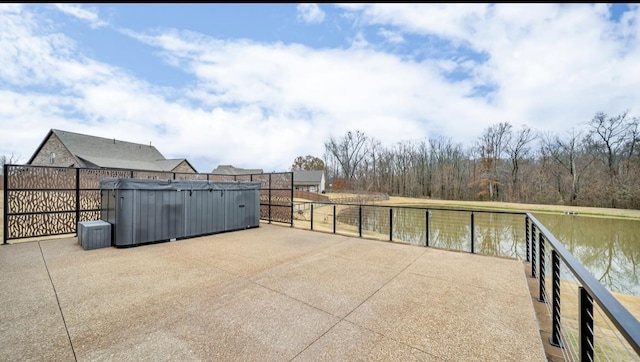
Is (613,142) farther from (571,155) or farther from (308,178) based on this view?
(308,178)

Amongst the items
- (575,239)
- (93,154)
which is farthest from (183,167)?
(575,239)

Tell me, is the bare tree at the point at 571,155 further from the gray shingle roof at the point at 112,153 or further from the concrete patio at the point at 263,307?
the gray shingle roof at the point at 112,153

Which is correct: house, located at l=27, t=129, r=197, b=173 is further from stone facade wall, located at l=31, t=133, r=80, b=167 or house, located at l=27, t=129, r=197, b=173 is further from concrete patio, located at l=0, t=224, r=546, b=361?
concrete patio, located at l=0, t=224, r=546, b=361

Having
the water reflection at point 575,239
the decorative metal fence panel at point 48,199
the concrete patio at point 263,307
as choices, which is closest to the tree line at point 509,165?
the water reflection at point 575,239

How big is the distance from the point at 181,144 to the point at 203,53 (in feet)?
70.9

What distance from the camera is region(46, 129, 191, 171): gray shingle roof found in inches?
758

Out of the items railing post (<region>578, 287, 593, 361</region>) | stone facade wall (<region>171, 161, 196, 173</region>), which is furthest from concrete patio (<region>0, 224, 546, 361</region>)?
stone facade wall (<region>171, 161, 196, 173</region>)

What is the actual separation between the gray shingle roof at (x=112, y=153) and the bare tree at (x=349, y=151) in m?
24.9

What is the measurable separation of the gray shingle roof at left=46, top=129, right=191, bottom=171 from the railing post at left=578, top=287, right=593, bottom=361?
79.5 ft

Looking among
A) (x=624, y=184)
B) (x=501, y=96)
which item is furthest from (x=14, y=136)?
(x=624, y=184)

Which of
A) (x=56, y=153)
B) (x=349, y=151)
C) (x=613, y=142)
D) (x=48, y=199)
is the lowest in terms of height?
(x=48, y=199)

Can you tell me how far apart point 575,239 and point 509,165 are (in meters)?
22.0

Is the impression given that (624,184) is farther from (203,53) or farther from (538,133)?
(203,53)

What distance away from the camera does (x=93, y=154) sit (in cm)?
2017
